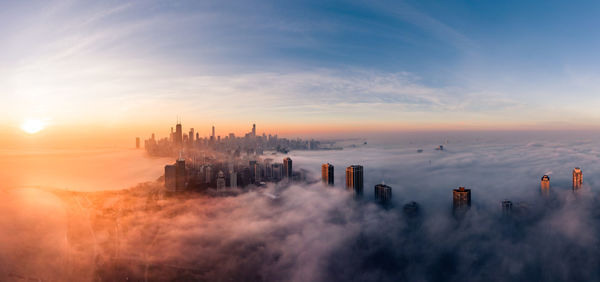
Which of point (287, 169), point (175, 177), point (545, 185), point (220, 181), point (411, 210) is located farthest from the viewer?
point (287, 169)

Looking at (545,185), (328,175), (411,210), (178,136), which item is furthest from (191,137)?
(545,185)

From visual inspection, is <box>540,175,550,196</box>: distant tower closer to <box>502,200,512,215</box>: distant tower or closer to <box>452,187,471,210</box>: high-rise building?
<box>502,200,512,215</box>: distant tower

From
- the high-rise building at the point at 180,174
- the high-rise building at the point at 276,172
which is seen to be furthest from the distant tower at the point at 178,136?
the high-rise building at the point at 276,172

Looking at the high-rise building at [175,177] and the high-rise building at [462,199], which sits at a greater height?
the high-rise building at [175,177]

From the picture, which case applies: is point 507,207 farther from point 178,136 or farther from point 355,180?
point 178,136

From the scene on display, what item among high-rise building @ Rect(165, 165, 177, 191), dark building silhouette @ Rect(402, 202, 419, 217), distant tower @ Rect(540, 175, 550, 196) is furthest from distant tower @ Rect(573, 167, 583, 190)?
high-rise building @ Rect(165, 165, 177, 191)

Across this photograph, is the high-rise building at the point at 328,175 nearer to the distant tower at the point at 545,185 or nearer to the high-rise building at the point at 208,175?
the high-rise building at the point at 208,175

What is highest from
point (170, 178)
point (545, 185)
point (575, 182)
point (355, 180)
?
point (170, 178)

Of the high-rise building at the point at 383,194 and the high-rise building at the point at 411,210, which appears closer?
the high-rise building at the point at 411,210

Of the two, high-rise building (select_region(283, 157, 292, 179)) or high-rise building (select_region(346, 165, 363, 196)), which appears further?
high-rise building (select_region(283, 157, 292, 179))
